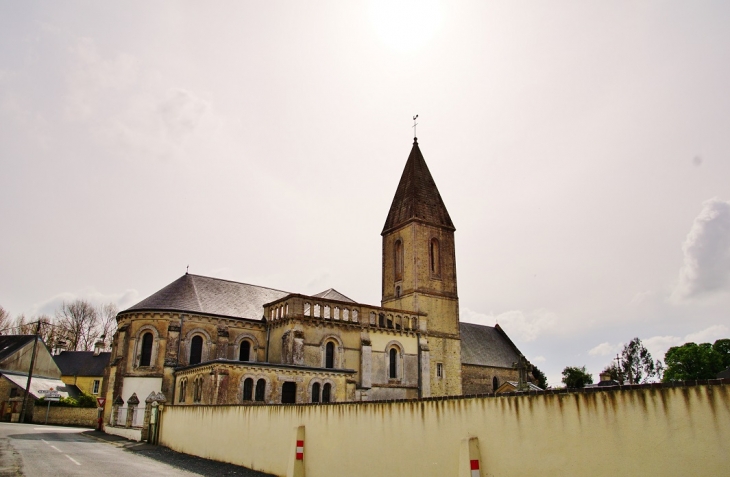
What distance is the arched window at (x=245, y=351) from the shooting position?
35.2m

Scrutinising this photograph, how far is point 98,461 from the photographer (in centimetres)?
1697

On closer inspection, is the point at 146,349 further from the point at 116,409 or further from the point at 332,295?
the point at 332,295

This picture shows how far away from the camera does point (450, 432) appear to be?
9.95 m

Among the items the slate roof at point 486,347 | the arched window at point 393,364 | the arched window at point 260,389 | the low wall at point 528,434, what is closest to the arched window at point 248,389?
the arched window at point 260,389

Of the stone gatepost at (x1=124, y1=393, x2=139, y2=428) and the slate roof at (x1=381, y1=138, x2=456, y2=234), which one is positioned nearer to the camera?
the stone gatepost at (x1=124, y1=393, x2=139, y2=428)

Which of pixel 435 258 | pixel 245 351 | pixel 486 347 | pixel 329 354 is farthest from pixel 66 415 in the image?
pixel 486 347

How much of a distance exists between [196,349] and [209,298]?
384cm

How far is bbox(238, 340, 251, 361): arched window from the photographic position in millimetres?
35188

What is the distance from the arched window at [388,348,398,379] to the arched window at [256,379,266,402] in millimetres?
10240

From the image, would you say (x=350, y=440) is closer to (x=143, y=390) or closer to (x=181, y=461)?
(x=181, y=461)

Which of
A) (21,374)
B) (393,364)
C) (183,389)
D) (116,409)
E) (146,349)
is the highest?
(146,349)

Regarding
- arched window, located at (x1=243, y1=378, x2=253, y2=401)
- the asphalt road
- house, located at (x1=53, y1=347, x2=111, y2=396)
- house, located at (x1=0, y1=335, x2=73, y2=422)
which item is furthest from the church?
house, located at (x1=53, y1=347, x2=111, y2=396)

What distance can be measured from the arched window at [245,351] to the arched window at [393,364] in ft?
31.4

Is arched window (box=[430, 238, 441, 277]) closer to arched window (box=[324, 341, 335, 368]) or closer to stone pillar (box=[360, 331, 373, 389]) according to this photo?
stone pillar (box=[360, 331, 373, 389])
